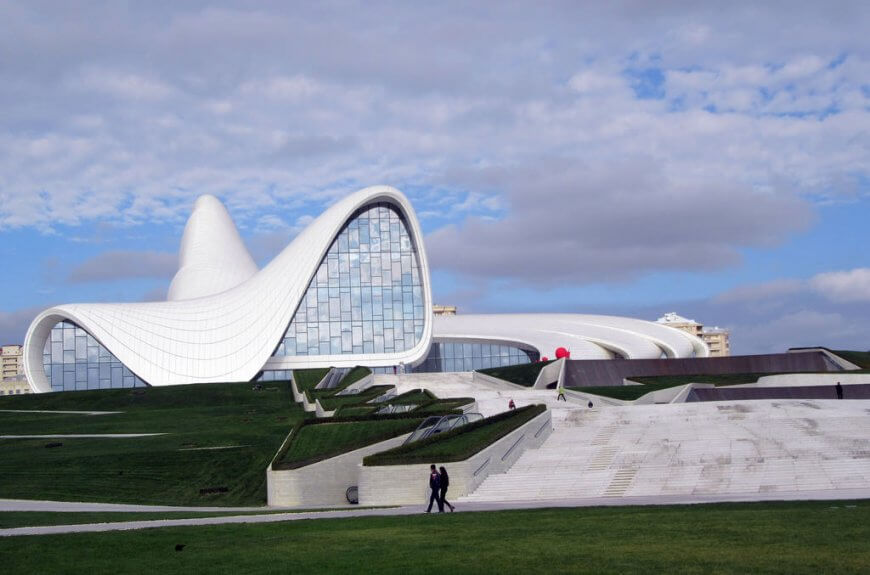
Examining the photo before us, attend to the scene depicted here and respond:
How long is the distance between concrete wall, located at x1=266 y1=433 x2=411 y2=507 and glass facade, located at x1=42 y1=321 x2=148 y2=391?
3548 centimetres

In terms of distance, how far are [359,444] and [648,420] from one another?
748 centimetres

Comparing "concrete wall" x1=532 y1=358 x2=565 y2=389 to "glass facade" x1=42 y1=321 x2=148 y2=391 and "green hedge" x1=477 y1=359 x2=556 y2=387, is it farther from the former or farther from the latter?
"glass facade" x1=42 y1=321 x2=148 y2=391

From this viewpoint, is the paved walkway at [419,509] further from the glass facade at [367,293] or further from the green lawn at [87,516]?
the glass facade at [367,293]

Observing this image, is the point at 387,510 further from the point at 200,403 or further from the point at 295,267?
the point at 295,267

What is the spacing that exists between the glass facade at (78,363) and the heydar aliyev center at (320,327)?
5 cm

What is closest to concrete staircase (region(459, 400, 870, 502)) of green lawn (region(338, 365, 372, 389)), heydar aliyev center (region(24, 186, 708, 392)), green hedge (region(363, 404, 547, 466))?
green hedge (region(363, 404, 547, 466))

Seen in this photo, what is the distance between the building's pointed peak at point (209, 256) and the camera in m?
64.6

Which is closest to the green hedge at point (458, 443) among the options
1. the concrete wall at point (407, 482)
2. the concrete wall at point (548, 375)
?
the concrete wall at point (407, 482)

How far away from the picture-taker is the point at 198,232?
223 ft

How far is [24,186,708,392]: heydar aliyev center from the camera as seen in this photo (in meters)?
53.4

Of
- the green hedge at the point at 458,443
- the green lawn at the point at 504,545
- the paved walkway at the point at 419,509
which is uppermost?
the green hedge at the point at 458,443

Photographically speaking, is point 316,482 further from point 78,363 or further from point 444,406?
point 78,363

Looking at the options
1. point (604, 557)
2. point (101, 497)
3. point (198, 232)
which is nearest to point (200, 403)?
point (101, 497)

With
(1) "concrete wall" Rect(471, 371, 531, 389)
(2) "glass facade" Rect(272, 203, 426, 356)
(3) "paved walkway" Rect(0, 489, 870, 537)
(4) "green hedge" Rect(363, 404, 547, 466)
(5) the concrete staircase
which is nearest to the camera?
(3) "paved walkway" Rect(0, 489, 870, 537)
